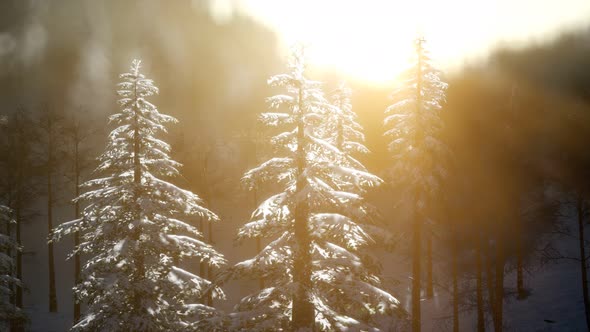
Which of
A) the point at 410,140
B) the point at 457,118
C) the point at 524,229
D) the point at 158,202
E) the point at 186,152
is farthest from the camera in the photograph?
the point at 186,152

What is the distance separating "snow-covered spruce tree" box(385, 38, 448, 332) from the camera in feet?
54.1

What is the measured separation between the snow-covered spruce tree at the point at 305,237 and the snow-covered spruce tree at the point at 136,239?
219cm

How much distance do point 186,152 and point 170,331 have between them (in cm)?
3434

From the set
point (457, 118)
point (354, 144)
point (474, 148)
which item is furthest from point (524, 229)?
point (354, 144)

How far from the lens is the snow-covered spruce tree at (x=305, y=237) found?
9711 mm

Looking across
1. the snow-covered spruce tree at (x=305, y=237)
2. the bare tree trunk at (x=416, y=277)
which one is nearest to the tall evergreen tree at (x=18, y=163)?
the snow-covered spruce tree at (x=305, y=237)

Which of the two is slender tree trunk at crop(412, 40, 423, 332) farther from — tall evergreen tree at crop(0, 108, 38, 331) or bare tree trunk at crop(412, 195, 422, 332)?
tall evergreen tree at crop(0, 108, 38, 331)

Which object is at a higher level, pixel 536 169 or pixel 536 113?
pixel 536 113

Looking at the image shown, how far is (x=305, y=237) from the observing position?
1052 cm

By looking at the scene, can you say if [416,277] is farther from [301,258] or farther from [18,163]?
[18,163]

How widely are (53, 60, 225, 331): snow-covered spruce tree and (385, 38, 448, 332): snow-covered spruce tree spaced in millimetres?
9334

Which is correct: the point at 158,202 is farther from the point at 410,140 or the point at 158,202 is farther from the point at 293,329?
the point at 410,140

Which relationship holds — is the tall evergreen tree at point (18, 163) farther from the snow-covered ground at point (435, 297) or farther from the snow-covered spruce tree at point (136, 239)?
the snow-covered spruce tree at point (136, 239)

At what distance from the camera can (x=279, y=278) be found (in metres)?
10.8
